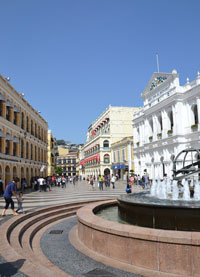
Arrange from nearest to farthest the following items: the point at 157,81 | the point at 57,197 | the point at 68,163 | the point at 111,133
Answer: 1. the point at 57,197
2. the point at 157,81
3. the point at 111,133
4. the point at 68,163

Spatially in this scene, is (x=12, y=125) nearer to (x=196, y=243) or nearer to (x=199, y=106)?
(x=199, y=106)

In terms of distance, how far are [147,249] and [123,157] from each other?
44.0 m

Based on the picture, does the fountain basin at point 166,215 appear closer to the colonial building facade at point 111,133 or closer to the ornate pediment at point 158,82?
the ornate pediment at point 158,82

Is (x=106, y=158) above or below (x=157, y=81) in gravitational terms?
below

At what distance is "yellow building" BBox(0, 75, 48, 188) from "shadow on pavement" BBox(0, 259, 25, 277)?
61.9 feet

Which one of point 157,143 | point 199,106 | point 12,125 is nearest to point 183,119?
point 199,106

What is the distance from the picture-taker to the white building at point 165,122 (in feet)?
89.6

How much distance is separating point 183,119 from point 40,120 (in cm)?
2223

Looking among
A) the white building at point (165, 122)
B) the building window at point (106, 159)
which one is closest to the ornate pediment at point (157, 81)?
the white building at point (165, 122)

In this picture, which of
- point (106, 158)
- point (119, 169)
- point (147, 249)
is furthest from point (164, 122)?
point (147, 249)

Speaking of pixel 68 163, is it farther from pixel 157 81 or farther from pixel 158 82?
pixel 158 82

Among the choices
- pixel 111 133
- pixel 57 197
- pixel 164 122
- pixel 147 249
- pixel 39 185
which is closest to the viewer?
pixel 147 249

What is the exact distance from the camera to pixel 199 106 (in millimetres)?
25562

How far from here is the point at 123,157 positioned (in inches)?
1898
